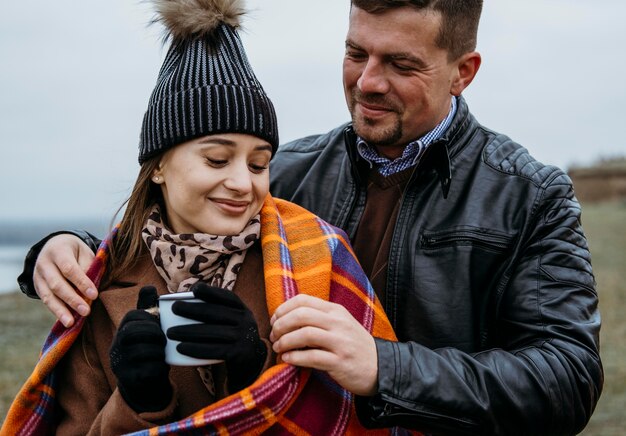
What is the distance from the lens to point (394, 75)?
3.21 metres

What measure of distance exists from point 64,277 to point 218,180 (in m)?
0.68

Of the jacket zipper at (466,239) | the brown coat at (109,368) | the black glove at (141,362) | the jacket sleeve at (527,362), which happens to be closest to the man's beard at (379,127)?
the jacket zipper at (466,239)

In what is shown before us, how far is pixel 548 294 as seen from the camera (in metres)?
2.88

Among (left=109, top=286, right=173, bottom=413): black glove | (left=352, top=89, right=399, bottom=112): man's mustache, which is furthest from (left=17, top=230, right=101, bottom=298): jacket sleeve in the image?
(left=352, top=89, right=399, bottom=112): man's mustache

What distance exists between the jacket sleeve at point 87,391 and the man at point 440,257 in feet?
0.51

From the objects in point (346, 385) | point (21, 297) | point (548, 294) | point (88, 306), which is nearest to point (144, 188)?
point (88, 306)

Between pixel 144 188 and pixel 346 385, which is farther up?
pixel 144 188

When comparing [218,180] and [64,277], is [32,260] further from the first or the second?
[218,180]

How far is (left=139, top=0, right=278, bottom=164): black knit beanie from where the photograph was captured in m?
2.69

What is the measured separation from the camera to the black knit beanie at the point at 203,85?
2.69 metres

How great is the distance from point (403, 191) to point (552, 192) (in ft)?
1.85

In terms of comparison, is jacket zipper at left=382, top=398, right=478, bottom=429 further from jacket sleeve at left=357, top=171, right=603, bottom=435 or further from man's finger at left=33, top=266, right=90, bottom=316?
man's finger at left=33, top=266, right=90, bottom=316

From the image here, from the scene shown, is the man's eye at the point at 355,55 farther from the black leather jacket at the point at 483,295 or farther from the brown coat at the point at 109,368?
the brown coat at the point at 109,368

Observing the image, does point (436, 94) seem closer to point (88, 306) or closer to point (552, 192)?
point (552, 192)
